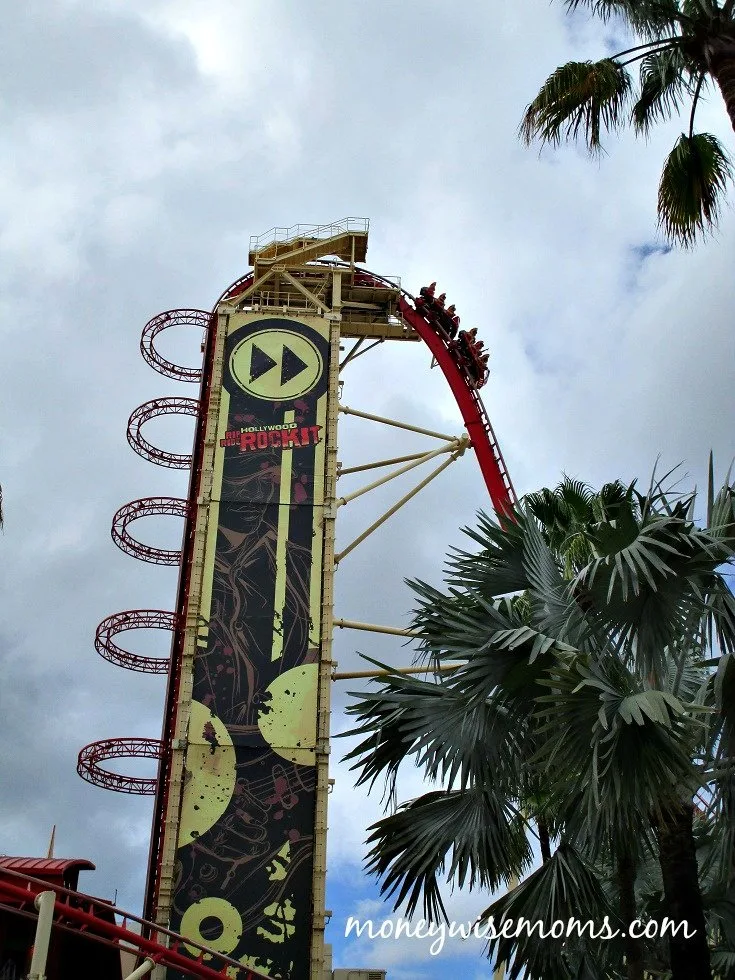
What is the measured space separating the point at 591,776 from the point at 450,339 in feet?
82.1

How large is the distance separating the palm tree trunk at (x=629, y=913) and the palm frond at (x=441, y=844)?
1598mm

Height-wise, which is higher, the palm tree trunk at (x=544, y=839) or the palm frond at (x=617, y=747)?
the palm tree trunk at (x=544, y=839)

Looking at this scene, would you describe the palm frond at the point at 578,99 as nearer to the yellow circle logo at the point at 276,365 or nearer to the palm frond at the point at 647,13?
the palm frond at the point at 647,13

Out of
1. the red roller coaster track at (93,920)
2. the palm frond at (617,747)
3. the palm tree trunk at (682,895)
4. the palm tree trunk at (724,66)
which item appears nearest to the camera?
the palm frond at (617,747)

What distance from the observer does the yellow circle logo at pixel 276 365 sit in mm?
30203

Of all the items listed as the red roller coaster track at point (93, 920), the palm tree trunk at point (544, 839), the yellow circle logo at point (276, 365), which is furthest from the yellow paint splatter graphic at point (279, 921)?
the yellow circle logo at point (276, 365)

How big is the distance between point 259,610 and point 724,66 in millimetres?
18033

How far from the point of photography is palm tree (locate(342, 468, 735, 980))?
10.6 m

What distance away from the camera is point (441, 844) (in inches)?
486

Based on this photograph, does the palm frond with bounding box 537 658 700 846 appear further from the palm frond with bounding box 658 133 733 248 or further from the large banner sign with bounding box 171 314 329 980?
the large banner sign with bounding box 171 314 329 980

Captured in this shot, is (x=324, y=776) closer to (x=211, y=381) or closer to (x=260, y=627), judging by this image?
(x=260, y=627)

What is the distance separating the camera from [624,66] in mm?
13758

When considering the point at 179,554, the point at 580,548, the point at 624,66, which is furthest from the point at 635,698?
the point at 179,554

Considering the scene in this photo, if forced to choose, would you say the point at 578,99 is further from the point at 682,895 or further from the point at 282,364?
the point at 282,364
